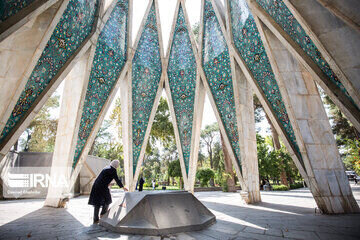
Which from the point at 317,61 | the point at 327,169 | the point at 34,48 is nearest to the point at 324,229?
the point at 327,169

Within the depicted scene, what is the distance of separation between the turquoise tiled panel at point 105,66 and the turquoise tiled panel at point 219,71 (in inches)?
146

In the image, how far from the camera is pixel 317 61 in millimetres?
4316

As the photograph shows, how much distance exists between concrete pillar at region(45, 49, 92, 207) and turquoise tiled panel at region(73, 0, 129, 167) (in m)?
0.23

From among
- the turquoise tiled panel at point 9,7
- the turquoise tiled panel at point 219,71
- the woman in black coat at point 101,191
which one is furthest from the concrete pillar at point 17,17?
the turquoise tiled panel at point 219,71

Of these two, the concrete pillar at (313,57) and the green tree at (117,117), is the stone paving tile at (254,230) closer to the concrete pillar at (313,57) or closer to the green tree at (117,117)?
the concrete pillar at (313,57)

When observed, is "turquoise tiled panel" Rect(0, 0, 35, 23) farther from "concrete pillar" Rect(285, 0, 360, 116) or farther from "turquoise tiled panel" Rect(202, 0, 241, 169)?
"turquoise tiled panel" Rect(202, 0, 241, 169)

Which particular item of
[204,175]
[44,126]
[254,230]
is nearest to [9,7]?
[254,230]

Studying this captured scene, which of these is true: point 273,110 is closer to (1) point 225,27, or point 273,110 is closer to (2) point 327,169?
(2) point 327,169

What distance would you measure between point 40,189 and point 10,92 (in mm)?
8084

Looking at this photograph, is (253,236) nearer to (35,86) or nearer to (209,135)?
(35,86)

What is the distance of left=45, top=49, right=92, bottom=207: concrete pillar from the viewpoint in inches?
241

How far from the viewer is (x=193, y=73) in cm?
984

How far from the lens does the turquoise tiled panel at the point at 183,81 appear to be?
9.77 metres

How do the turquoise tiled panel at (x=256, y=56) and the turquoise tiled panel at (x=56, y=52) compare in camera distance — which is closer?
the turquoise tiled panel at (x=56, y=52)
